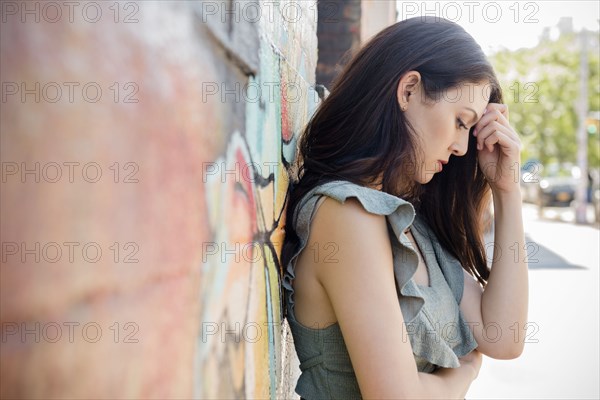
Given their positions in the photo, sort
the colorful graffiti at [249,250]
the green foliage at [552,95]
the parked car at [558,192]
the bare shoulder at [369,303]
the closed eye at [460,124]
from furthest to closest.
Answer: the green foliage at [552,95] < the parked car at [558,192] < the closed eye at [460,124] < the bare shoulder at [369,303] < the colorful graffiti at [249,250]

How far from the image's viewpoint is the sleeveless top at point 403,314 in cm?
178

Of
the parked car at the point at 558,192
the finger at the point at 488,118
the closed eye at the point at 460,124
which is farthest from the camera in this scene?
the parked car at the point at 558,192

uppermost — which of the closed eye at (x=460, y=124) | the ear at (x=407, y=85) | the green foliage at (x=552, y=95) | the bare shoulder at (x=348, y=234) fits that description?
the green foliage at (x=552, y=95)

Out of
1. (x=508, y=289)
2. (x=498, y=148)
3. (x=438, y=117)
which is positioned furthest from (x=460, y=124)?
(x=508, y=289)

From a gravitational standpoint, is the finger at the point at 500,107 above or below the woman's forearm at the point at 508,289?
above

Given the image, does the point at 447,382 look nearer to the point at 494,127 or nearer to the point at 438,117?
the point at 438,117

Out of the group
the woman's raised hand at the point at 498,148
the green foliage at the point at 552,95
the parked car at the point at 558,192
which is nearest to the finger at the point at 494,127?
the woman's raised hand at the point at 498,148

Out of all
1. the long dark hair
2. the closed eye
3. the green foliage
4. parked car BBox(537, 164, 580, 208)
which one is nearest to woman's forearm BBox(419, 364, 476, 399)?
the long dark hair

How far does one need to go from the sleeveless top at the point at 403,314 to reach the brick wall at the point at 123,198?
0.43 meters

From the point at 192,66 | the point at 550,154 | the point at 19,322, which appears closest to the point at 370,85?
the point at 192,66

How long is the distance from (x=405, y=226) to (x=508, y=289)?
0.81 meters

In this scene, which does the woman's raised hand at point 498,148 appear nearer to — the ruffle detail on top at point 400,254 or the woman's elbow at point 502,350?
the woman's elbow at point 502,350

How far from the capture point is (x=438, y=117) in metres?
2.15

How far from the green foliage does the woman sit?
103 ft
